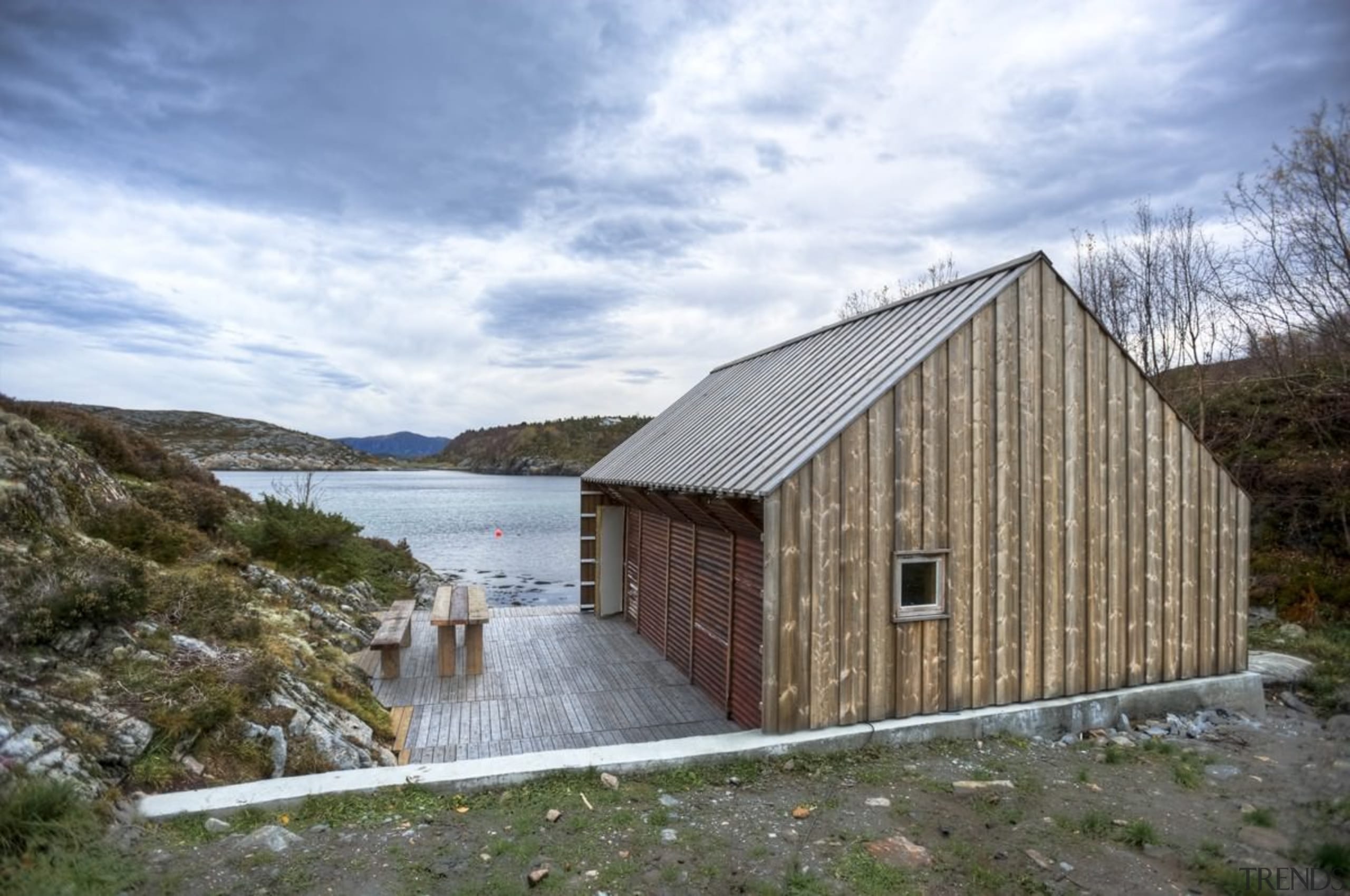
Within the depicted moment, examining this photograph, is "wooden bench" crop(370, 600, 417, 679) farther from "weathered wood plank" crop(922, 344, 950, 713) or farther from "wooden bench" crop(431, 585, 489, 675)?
"weathered wood plank" crop(922, 344, 950, 713)

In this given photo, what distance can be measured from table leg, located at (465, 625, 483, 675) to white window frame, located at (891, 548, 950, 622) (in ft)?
17.6

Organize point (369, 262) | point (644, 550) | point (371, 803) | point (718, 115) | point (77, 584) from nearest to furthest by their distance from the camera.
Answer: point (371, 803) < point (77, 584) < point (644, 550) < point (718, 115) < point (369, 262)

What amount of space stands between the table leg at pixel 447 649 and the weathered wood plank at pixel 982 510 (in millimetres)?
6205

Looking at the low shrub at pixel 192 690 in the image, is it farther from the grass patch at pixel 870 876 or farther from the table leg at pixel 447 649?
the grass patch at pixel 870 876

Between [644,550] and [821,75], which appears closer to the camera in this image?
[821,75]

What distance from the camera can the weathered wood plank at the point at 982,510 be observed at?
6.97m

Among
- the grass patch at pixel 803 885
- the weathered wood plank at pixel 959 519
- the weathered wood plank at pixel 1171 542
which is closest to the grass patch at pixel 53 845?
the grass patch at pixel 803 885

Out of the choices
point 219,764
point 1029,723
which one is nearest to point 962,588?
point 1029,723

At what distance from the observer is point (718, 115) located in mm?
12312

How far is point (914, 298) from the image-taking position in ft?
28.5

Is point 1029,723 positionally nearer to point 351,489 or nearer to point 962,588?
point 962,588

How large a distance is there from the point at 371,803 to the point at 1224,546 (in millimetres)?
9293

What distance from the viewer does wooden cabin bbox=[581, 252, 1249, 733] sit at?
6324 millimetres

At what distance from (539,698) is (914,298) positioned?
6640mm
